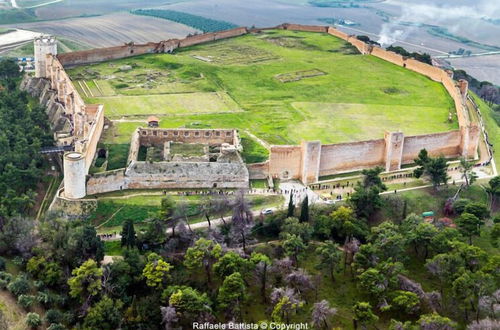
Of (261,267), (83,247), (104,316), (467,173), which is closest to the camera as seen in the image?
(104,316)

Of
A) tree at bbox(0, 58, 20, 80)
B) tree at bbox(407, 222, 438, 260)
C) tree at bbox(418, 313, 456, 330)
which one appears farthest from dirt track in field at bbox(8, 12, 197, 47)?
tree at bbox(418, 313, 456, 330)

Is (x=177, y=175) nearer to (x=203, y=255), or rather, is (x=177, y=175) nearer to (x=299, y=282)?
(x=203, y=255)

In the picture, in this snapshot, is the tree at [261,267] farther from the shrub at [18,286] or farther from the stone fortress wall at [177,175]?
the shrub at [18,286]

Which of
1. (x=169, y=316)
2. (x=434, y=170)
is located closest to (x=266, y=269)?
(x=169, y=316)

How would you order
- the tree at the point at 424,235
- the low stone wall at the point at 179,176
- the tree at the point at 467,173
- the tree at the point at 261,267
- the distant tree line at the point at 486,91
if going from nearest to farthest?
the tree at the point at 261,267
the tree at the point at 424,235
the low stone wall at the point at 179,176
the tree at the point at 467,173
the distant tree line at the point at 486,91

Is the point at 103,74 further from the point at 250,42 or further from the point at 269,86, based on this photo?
the point at 250,42

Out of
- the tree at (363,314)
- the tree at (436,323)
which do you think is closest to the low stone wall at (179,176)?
Answer: the tree at (363,314)
